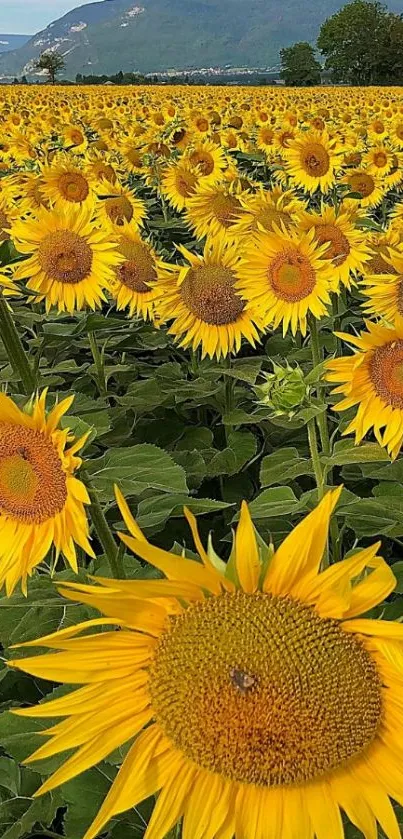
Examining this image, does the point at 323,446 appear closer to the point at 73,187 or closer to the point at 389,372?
the point at 389,372

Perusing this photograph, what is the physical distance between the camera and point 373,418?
2.22m

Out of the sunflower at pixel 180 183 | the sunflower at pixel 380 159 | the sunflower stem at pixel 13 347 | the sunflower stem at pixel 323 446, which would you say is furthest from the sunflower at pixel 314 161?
the sunflower stem at pixel 13 347

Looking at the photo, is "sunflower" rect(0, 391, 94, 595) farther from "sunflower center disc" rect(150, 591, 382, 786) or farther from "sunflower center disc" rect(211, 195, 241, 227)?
"sunflower center disc" rect(211, 195, 241, 227)

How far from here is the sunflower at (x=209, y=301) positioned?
3.02 meters

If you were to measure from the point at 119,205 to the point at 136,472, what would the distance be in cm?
252

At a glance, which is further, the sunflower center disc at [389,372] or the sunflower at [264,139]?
the sunflower at [264,139]

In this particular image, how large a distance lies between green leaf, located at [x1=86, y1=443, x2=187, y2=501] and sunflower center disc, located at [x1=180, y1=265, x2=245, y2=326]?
1.10 metres

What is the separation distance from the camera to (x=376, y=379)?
2184mm

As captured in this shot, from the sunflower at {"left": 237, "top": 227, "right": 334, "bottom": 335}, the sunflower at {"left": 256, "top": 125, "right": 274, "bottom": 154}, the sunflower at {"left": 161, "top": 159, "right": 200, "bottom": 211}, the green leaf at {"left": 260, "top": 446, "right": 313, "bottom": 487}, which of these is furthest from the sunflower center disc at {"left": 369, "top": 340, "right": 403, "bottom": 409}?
the sunflower at {"left": 256, "top": 125, "right": 274, "bottom": 154}

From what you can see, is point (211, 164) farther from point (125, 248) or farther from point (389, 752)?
point (389, 752)

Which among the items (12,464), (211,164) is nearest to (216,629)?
(12,464)

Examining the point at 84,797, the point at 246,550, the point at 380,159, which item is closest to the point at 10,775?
the point at 84,797

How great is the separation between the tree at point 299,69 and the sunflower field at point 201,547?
101ft

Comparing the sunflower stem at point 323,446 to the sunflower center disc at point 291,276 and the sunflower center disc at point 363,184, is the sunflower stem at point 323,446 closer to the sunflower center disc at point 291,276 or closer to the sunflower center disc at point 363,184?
the sunflower center disc at point 291,276
